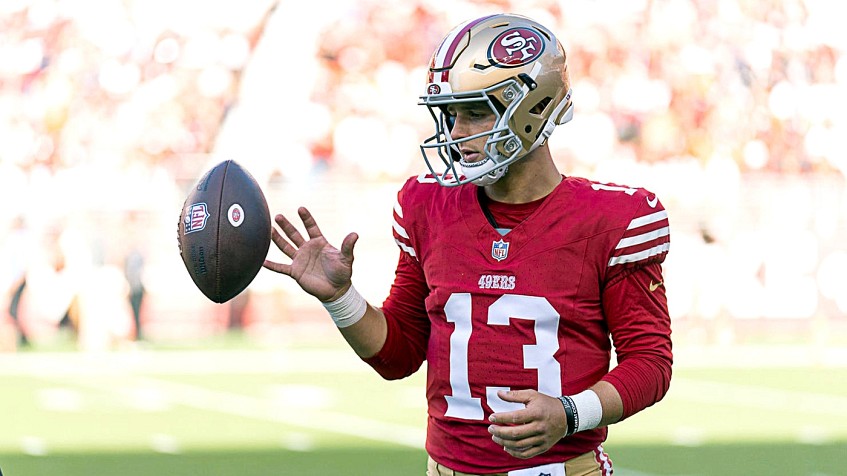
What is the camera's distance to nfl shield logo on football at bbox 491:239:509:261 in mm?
2275

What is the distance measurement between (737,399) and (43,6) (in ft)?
19.9

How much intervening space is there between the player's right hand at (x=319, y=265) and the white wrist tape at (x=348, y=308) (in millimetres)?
12

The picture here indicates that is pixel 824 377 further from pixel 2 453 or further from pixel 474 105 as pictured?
pixel 474 105

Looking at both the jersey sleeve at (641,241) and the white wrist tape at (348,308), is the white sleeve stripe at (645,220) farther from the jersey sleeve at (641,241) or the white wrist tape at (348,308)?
the white wrist tape at (348,308)

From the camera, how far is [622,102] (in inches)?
390

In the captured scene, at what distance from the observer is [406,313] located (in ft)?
8.11

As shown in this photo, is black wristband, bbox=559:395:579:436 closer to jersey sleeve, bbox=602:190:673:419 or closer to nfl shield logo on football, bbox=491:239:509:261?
jersey sleeve, bbox=602:190:673:419

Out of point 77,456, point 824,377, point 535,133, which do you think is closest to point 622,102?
point 824,377

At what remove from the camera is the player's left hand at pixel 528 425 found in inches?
78.1

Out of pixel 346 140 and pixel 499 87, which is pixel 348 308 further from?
pixel 346 140

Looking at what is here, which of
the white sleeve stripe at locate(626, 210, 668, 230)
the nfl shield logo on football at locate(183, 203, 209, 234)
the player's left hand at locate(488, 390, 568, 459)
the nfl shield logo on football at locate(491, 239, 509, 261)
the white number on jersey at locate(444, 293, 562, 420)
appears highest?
the nfl shield logo on football at locate(183, 203, 209, 234)

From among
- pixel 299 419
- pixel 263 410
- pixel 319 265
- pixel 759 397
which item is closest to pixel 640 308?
pixel 319 265

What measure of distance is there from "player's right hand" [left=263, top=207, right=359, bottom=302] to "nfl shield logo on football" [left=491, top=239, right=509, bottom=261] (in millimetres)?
258

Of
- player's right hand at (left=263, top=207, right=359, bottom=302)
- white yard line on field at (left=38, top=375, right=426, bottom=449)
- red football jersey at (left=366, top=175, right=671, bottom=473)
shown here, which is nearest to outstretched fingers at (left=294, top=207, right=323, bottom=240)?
player's right hand at (left=263, top=207, right=359, bottom=302)
